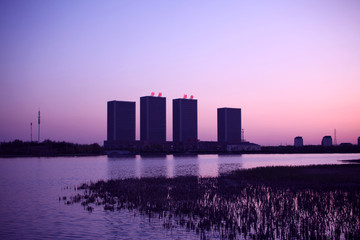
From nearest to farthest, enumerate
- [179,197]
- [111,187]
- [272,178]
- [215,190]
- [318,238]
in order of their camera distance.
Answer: [318,238] < [179,197] < [215,190] < [111,187] < [272,178]

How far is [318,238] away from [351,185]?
22609mm

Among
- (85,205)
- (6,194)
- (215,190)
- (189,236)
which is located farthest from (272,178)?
(6,194)

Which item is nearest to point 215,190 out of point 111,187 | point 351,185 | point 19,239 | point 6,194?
point 111,187

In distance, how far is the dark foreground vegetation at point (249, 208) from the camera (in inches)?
763

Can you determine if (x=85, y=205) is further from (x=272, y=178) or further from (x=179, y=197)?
(x=272, y=178)

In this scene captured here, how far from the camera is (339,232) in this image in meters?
18.6

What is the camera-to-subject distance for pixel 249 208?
85.5 ft

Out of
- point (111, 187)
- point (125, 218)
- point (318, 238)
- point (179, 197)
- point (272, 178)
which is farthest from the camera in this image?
point (272, 178)

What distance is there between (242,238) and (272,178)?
29373 millimetres

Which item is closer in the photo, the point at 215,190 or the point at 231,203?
the point at 231,203

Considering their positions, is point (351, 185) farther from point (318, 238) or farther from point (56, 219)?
point (56, 219)

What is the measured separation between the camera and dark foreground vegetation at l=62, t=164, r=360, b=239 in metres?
19.4

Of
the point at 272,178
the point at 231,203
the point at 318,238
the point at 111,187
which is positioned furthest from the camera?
the point at 272,178

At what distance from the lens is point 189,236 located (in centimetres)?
1944
